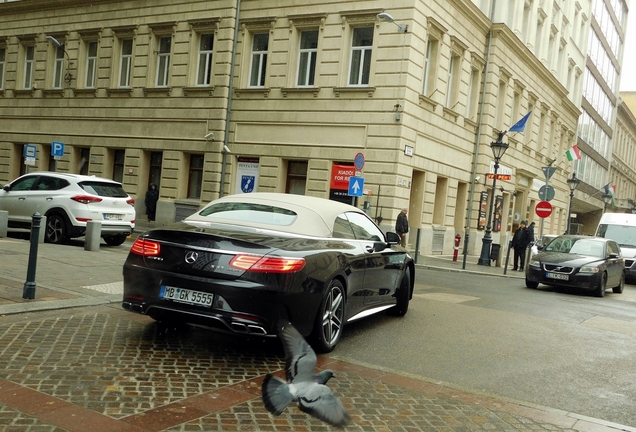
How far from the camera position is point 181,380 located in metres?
5.03

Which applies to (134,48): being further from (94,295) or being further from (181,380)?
(181,380)

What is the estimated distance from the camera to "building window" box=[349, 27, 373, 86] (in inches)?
905

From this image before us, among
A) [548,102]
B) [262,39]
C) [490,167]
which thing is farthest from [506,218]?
[262,39]

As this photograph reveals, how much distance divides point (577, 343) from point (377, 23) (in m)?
16.6

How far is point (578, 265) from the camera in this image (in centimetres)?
1507

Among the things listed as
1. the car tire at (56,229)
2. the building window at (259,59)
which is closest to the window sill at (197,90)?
the building window at (259,59)

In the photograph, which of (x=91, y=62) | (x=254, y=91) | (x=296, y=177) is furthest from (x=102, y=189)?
(x=91, y=62)

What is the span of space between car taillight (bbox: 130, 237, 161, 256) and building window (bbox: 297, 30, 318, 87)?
1868 centimetres

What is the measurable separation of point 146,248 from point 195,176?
21366 millimetres

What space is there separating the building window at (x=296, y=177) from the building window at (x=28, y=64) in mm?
15565

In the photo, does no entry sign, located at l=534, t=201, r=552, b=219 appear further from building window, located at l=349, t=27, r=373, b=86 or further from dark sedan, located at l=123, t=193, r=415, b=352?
dark sedan, located at l=123, t=193, r=415, b=352

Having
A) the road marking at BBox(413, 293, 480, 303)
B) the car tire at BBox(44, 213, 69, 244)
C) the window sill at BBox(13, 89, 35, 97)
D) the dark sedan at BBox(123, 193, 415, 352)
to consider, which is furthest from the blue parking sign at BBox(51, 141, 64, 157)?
the dark sedan at BBox(123, 193, 415, 352)

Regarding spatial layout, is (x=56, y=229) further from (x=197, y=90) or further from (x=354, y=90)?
(x=197, y=90)

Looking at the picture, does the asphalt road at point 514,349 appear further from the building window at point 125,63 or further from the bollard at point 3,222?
the building window at point 125,63
